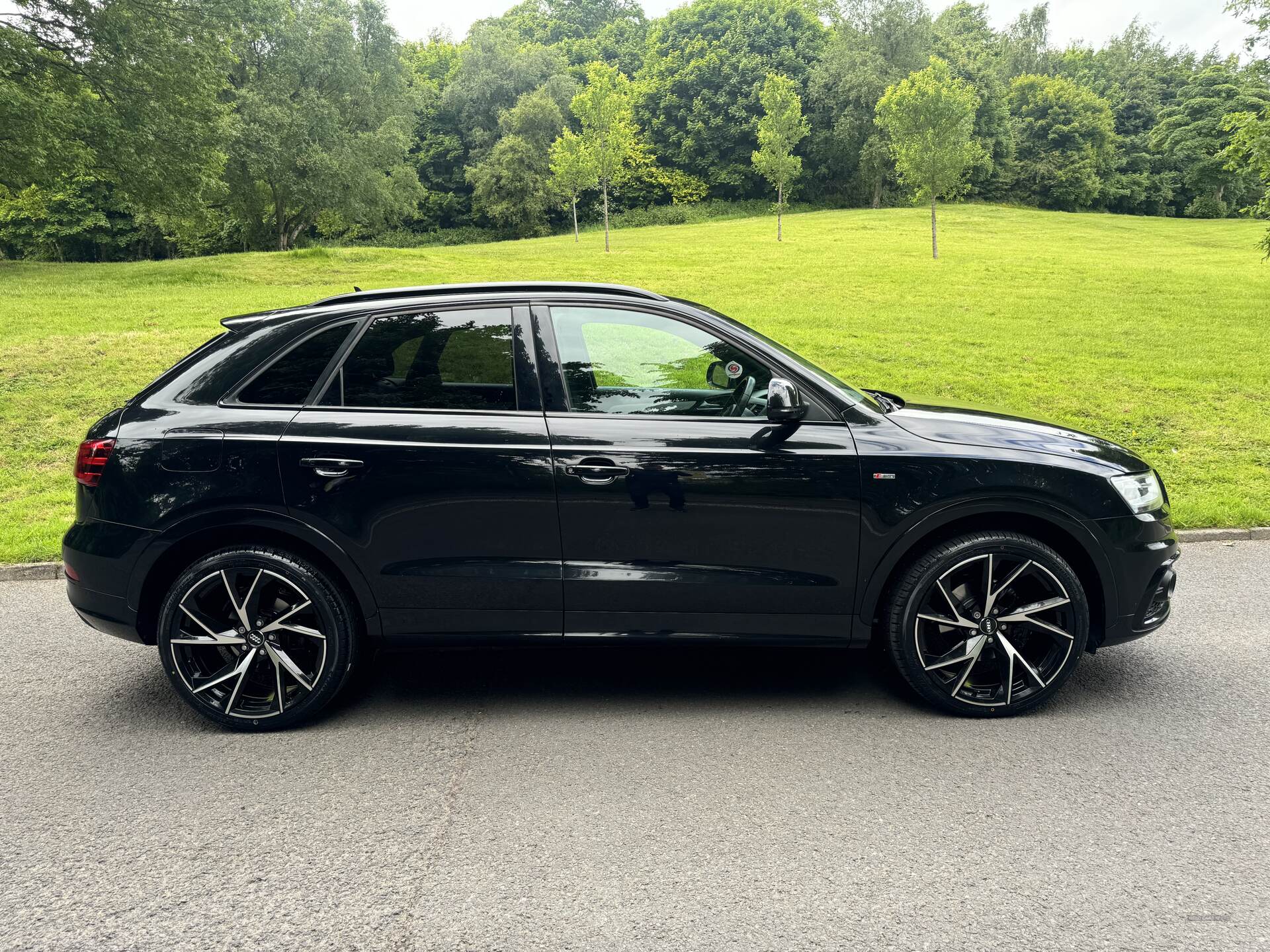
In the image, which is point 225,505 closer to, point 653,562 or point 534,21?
point 653,562

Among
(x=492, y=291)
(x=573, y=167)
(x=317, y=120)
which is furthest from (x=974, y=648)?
(x=317, y=120)

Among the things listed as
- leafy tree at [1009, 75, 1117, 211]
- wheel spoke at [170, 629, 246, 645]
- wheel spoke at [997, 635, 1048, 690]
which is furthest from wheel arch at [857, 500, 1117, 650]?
leafy tree at [1009, 75, 1117, 211]

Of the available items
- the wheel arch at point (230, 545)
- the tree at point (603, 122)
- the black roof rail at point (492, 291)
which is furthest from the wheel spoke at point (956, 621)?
the tree at point (603, 122)

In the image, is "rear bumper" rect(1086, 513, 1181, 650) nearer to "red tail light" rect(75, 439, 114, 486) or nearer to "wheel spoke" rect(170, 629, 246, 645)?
"wheel spoke" rect(170, 629, 246, 645)

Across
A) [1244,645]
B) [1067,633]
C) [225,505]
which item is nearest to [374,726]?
[225,505]

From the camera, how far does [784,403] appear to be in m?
3.52

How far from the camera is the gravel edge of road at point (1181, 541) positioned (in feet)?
20.0

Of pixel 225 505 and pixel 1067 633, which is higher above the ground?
pixel 225 505

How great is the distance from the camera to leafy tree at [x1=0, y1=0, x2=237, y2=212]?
20984 millimetres

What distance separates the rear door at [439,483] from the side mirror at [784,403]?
917 millimetres

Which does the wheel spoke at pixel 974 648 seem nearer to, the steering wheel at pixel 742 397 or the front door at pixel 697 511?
the front door at pixel 697 511

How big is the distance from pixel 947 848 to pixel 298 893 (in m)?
2.00

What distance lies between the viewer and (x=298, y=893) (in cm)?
268

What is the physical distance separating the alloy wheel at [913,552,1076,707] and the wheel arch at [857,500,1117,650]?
16 centimetres
